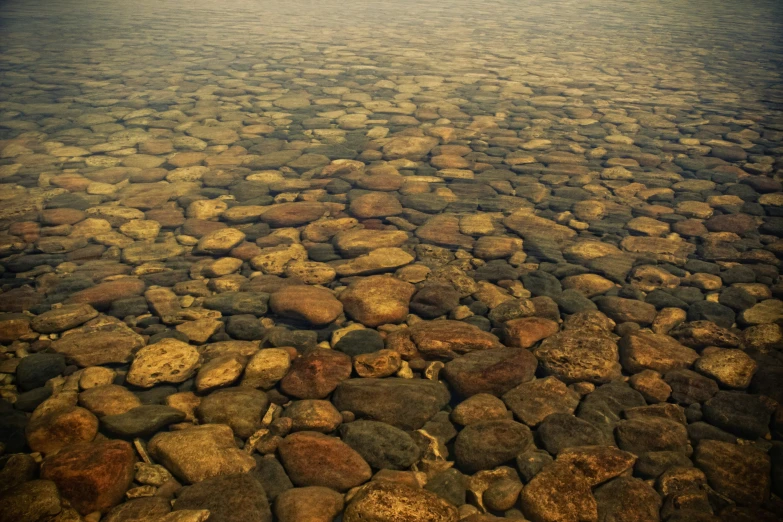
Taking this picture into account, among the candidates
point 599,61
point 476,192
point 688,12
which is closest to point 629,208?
point 476,192

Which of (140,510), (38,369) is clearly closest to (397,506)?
(140,510)

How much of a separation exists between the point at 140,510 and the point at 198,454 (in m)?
0.32

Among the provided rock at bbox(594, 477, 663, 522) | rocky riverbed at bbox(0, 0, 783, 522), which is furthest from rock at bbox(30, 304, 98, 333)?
rock at bbox(594, 477, 663, 522)

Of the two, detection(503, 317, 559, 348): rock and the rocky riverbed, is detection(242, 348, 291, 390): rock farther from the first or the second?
detection(503, 317, 559, 348): rock

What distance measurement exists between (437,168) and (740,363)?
3424 millimetres

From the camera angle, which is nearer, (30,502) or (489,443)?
(30,502)

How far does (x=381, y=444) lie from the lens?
2674 mm

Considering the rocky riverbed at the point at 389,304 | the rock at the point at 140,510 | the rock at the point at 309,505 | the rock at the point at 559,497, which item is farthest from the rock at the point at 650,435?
the rock at the point at 140,510

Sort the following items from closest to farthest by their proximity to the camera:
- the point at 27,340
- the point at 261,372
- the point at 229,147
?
the point at 261,372
the point at 27,340
the point at 229,147

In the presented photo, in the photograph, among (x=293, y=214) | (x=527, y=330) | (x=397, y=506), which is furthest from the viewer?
(x=293, y=214)

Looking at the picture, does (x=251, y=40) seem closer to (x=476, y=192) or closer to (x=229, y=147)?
(x=229, y=147)

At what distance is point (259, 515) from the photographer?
236cm

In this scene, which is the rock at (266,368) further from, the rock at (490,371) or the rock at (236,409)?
the rock at (490,371)

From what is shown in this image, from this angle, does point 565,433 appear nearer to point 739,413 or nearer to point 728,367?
point 739,413
